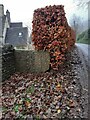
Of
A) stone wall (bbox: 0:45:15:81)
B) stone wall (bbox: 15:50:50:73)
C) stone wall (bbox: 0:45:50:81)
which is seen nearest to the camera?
stone wall (bbox: 0:45:15:81)

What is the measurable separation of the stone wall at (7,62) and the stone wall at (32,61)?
0.74 ft

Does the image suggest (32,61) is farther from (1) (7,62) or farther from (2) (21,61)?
(1) (7,62)

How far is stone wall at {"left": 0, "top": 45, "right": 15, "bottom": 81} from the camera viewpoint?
9.10 m

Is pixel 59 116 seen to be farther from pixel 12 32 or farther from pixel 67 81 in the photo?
pixel 12 32

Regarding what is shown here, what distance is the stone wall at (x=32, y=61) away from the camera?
9.48m

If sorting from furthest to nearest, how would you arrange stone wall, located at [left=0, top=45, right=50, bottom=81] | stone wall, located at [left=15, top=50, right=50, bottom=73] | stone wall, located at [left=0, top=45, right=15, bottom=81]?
stone wall, located at [left=15, top=50, right=50, bottom=73] → stone wall, located at [left=0, top=45, right=50, bottom=81] → stone wall, located at [left=0, top=45, right=15, bottom=81]

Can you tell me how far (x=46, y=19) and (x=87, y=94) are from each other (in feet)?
9.98

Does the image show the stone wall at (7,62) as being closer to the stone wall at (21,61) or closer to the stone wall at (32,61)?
the stone wall at (21,61)

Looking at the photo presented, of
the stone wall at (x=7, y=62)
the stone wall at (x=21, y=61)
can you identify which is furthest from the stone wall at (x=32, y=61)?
the stone wall at (x=7, y=62)

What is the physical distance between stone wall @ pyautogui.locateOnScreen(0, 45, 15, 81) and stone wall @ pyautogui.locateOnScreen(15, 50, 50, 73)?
226 mm

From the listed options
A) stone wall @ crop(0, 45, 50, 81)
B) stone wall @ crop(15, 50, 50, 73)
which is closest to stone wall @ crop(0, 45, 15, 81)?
stone wall @ crop(0, 45, 50, 81)

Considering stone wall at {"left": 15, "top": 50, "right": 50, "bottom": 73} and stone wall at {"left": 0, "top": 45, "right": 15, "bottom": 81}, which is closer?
stone wall at {"left": 0, "top": 45, "right": 15, "bottom": 81}

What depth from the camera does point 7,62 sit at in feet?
31.1

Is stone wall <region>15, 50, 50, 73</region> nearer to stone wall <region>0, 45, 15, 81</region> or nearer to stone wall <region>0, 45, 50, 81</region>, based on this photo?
stone wall <region>0, 45, 50, 81</region>
